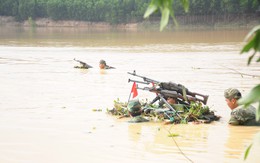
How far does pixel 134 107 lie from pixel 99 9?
237 feet

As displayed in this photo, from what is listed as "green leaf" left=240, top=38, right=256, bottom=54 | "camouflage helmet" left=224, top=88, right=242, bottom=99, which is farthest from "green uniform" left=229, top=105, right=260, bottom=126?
"green leaf" left=240, top=38, right=256, bottom=54

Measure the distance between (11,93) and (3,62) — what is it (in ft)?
35.5

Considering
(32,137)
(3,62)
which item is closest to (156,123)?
(32,137)

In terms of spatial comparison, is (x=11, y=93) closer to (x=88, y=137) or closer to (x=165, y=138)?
(x=88, y=137)

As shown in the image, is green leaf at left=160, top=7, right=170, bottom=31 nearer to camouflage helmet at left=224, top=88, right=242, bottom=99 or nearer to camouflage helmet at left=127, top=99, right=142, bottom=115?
camouflage helmet at left=224, top=88, right=242, bottom=99

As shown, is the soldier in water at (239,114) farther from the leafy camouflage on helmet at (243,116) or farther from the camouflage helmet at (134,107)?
the camouflage helmet at (134,107)

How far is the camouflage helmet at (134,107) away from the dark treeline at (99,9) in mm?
55003

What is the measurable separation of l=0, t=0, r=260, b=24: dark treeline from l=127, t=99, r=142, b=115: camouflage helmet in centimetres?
5500

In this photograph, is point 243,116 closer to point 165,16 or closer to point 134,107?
point 134,107

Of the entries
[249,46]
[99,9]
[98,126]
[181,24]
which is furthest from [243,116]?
[99,9]

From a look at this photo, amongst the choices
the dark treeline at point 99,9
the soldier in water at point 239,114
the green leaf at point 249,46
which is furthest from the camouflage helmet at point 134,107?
the dark treeline at point 99,9

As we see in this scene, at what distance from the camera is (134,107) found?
7.90m

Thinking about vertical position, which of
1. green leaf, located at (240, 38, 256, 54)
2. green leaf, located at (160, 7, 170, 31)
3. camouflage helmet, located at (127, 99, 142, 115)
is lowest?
camouflage helmet, located at (127, 99, 142, 115)

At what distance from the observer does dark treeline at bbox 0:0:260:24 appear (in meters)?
64.8
